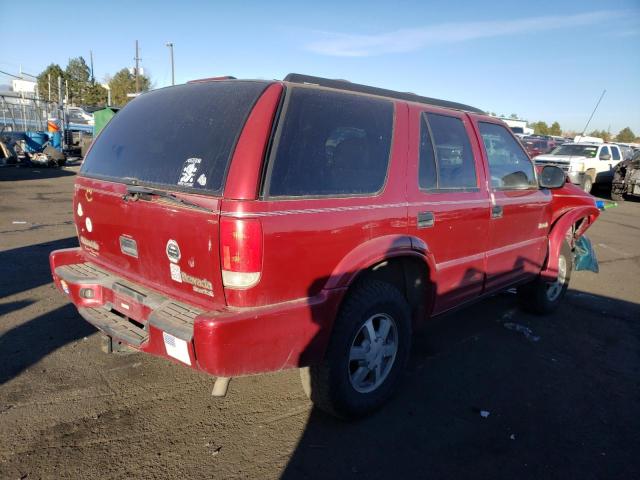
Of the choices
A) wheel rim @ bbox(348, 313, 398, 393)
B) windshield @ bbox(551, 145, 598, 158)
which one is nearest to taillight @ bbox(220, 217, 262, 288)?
wheel rim @ bbox(348, 313, 398, 393)

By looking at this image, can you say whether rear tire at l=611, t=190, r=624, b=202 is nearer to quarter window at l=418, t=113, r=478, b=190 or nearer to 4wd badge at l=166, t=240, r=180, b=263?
quarter window at l=418, t=113, r=478, b=190

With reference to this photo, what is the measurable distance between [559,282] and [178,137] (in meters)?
4.34

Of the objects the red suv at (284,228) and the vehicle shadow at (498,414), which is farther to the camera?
the vehicle shadow at (498,414)

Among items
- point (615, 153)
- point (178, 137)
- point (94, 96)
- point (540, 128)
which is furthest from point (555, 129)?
point (178, 137)

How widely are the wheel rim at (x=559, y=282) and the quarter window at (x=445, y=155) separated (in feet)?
6.85

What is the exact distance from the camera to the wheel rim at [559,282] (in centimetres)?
500

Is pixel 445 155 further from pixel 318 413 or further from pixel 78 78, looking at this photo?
pixel 78 78

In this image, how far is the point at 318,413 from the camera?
3045mm

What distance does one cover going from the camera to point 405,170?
3008 millimetres

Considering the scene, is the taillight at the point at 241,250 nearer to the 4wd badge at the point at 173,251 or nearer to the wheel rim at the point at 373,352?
the 4wd badge at the point at 173,251

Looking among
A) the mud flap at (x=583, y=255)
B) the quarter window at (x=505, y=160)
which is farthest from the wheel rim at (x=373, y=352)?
the mud flap at (x=583, y=255)

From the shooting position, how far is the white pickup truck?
1681cm

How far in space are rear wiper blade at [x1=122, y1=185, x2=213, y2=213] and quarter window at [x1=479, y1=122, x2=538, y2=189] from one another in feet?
8.36

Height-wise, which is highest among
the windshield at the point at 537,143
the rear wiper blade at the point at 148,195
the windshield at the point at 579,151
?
the windshield at the point at 537,143
